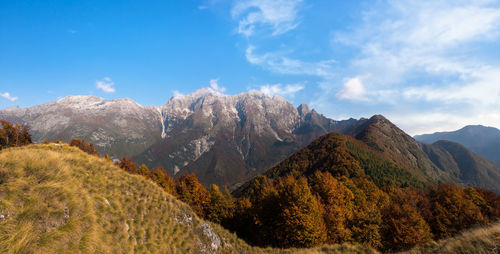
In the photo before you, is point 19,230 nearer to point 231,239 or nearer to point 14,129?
point 231,239

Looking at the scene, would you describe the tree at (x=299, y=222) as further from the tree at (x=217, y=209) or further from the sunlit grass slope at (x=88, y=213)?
the tree at (x=217, y=209)

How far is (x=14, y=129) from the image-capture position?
159ft

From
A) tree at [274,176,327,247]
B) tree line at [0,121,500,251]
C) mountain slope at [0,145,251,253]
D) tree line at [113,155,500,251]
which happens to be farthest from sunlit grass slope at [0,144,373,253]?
tree line at [113,155,500,251]

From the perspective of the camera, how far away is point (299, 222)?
31391 millimetres

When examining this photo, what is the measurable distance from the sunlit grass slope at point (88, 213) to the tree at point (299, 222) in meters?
13.6

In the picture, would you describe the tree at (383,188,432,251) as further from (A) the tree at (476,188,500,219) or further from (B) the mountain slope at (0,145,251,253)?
(B) the mountain slope at (0,145,251,253)

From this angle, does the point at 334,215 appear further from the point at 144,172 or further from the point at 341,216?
the point at 144,172

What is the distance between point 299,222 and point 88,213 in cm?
2898

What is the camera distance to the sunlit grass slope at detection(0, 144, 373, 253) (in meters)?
7.88

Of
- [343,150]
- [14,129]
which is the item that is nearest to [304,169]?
[343,150]

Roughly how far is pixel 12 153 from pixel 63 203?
5492 millimetres

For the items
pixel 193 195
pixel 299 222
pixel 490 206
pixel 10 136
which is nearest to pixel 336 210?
pixel 299 222

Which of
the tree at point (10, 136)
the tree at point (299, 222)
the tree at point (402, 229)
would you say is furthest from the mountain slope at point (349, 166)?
the tree at point (10, 136)

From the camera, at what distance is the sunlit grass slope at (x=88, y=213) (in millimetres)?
7875
